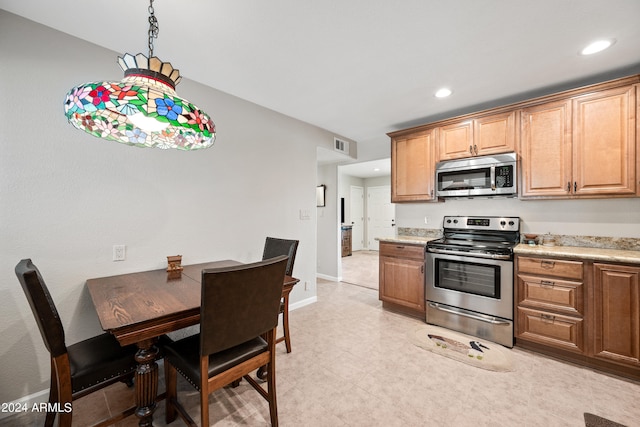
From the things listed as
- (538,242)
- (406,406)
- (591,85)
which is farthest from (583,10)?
(406,406)

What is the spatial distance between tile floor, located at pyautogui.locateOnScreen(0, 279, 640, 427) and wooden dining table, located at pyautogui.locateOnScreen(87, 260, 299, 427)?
19.2 inches

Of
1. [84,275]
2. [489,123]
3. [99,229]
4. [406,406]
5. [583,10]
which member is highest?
[583,10]

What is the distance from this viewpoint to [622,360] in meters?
2.09

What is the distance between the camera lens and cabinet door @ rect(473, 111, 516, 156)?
285 centimetres

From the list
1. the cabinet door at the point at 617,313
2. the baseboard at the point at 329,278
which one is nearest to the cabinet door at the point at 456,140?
the cabinet door at the point at 617,313

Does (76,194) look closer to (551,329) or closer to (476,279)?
(476,279)

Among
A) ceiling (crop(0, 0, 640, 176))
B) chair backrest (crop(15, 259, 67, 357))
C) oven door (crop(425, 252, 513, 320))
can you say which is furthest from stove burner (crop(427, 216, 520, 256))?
chair backrest (crop(15, 259, 67, 357))

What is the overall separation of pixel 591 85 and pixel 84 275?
4551 millimetres

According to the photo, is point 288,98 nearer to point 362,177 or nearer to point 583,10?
point 583,10

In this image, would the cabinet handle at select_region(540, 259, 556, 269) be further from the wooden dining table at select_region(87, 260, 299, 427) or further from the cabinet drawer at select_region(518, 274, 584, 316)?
the wooden dining table at select_region(87, 260, 299, 427)

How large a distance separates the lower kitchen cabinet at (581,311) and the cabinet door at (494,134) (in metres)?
1.22

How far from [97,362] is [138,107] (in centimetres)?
134

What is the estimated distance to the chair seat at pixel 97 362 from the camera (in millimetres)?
1327

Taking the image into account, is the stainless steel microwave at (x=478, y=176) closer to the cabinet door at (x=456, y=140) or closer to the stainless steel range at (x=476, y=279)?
the cabinet door at (x=456, y=140)
